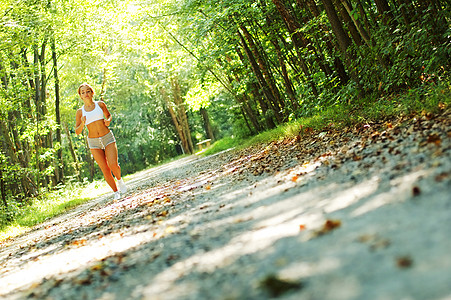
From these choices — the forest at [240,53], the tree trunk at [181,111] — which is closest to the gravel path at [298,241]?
the forest at [240,53]

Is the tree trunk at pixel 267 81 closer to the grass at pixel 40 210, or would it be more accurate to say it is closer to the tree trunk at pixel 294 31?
the tree trunk at pixel 294 31

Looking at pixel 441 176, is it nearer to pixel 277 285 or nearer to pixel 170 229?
→ pixel 277 285

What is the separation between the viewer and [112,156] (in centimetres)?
924

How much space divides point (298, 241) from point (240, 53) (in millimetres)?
14613

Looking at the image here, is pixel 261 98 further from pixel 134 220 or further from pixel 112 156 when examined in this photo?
pixel 134 220

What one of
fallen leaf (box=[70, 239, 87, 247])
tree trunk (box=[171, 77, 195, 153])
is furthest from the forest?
fallen leaf (box=[70, 239, 87, 247])

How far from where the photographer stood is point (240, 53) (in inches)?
657

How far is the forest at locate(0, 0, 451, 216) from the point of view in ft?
24.0

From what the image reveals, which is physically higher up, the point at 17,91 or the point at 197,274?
the point at 17,91

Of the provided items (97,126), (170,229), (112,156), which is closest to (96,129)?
(97,126)

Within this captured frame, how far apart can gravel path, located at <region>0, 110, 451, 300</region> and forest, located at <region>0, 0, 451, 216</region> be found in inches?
84.1

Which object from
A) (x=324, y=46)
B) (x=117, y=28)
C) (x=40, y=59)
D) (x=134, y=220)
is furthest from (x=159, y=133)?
(x=134, y=220)

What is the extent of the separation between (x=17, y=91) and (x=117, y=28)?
10642mm

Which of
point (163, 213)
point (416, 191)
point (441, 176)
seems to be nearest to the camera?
point (416, 191)
